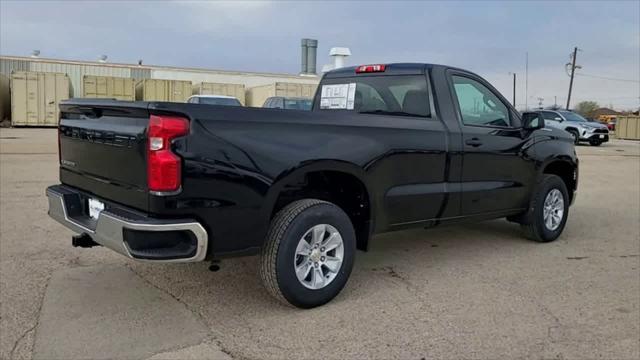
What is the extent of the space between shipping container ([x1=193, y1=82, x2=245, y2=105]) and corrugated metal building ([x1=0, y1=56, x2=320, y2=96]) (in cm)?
339

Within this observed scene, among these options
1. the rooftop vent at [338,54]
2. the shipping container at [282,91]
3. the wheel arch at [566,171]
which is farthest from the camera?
the shipping container at [282,91]

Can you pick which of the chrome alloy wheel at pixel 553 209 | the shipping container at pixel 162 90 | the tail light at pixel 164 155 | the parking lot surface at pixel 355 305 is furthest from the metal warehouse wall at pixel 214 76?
the tail light at pixel 164 155

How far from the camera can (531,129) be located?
19.8 feet

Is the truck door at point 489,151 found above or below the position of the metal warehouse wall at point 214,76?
below

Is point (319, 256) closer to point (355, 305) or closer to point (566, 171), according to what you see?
point (355, 305)

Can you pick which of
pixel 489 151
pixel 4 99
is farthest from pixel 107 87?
pixel 489 151

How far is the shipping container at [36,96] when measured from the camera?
29.9m

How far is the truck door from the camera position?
535cm

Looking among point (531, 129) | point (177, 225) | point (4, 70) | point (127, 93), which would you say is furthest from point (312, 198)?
point (4, 70)

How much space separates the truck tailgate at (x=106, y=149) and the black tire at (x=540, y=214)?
4441 millimetres

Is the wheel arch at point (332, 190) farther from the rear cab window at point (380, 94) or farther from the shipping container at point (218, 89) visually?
the shipping container at point (218, 89)

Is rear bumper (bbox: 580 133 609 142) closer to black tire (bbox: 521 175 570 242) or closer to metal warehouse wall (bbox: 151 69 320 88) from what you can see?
metal warehouse wall (bbox: 151 69 320 88)

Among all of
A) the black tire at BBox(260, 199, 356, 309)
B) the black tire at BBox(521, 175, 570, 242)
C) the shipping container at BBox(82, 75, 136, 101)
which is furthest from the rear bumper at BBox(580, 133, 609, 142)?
the black tire at BBox(260, 199, 356, 309)

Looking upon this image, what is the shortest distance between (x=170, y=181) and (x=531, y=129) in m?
4.17
